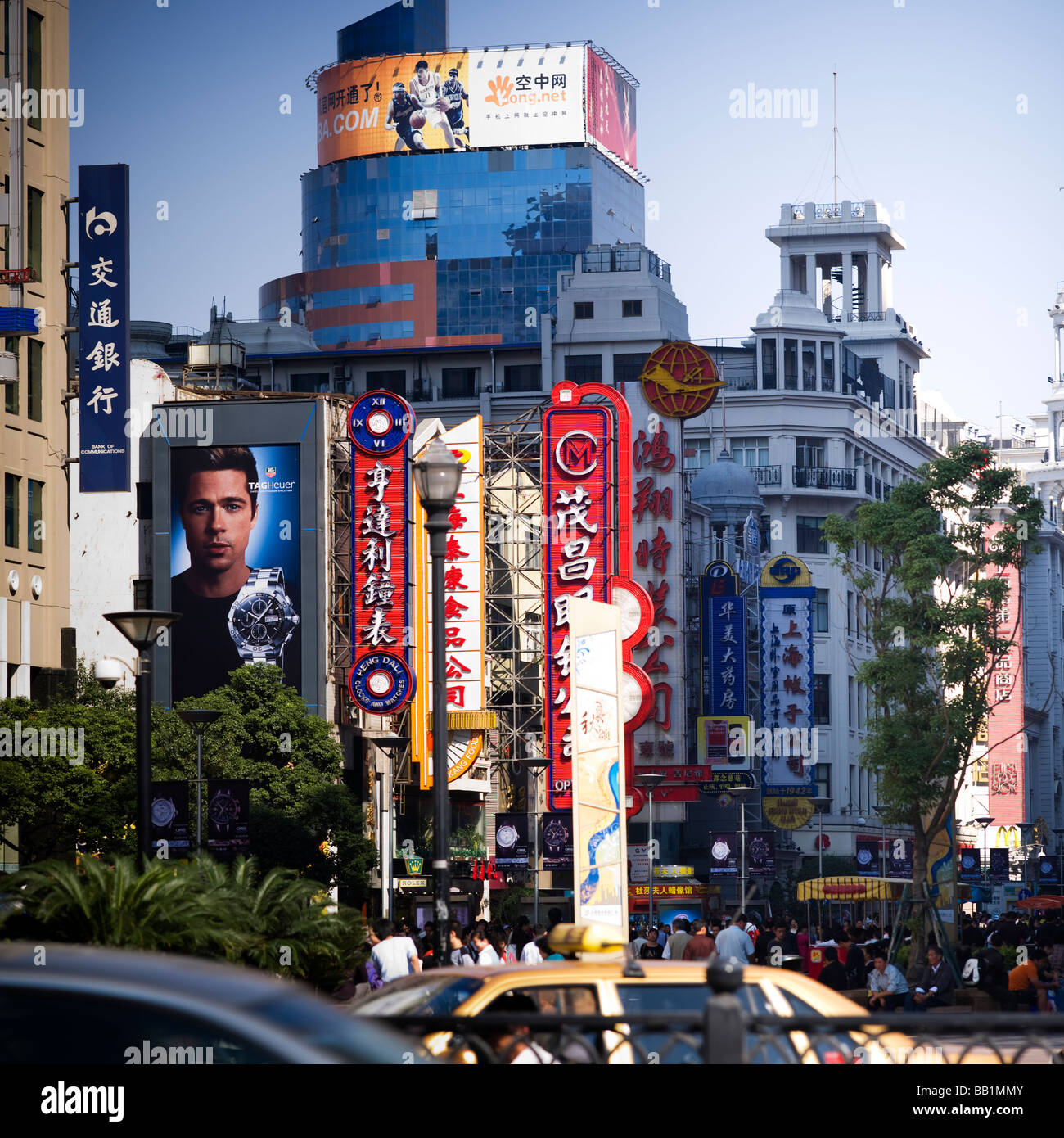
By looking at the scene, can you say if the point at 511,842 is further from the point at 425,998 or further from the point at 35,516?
the point at 425,998

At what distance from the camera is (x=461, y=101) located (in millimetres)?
127938

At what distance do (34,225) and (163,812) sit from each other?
14.7 meters

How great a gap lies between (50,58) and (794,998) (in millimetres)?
38704

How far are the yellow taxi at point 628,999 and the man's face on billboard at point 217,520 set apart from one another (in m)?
52.3

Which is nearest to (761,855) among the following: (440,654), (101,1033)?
(440,654)

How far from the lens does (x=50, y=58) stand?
1710 inches

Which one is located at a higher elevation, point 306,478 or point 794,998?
point 306,478

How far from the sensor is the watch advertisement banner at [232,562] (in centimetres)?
6103

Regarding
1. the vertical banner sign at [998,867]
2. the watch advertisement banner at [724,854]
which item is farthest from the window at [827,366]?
the watch advertisement banner at [724,854]

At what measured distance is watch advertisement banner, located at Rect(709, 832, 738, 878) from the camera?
54.2 metres

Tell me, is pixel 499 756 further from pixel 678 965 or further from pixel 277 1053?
pixel 277 1053

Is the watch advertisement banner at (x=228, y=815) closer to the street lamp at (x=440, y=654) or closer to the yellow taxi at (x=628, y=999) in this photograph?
the street lamp at (x=440, y=654)
